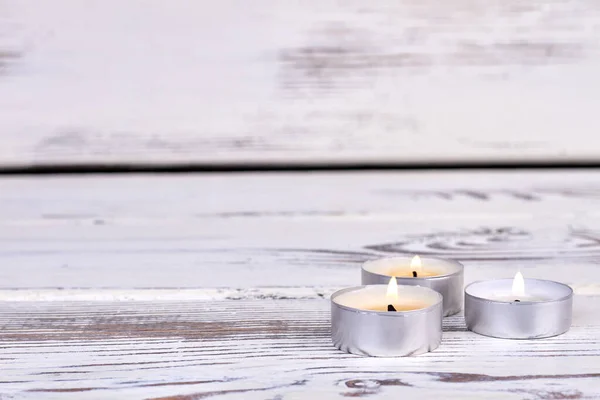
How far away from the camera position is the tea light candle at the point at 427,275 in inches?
25.1

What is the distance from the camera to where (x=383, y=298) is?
1.98 feet

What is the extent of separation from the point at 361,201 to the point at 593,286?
0.94 feet

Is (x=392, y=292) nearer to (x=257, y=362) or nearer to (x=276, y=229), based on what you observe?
(x=257, y=362)

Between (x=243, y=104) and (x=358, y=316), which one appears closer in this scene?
(x=358, y=316)

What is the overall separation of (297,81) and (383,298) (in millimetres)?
363

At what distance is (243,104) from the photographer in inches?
34.7

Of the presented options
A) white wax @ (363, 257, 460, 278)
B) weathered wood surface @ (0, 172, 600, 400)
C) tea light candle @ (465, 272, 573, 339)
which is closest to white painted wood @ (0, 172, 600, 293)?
weathered wood surface @ (0, 172, 600, 400)

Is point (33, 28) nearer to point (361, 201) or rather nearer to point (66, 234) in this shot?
point (66, 234)

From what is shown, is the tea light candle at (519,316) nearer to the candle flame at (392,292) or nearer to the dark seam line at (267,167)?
the candle flame at (392,292)

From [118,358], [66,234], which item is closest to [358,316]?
[118,358]

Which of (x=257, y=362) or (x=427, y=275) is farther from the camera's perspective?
(x=427, y=275)

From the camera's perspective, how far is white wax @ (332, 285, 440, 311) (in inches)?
23.0

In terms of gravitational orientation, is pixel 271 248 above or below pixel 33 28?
below

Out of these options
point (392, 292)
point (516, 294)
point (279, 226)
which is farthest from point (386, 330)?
point (279, 226)
